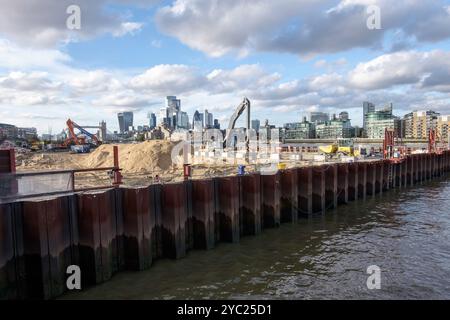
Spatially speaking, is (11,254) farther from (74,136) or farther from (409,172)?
(74,136)

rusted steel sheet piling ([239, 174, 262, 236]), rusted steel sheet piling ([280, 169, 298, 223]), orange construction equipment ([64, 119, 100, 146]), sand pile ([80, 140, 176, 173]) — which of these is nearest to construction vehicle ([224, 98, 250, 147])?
sand pile ([80, 140, 176, 173])

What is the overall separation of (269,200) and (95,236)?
836 cm

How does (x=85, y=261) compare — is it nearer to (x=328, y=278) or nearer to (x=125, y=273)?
(x=125, y=273)

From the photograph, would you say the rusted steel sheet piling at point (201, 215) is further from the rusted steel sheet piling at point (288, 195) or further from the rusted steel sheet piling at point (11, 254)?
the rusted steel sheet piling at point (11, 254)

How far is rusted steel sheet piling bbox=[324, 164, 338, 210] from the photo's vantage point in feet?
66.2

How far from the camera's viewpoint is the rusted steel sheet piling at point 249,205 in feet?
Answer: 47.2

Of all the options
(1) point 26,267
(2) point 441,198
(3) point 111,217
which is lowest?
(2) point 441,198

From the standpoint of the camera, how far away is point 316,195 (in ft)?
62.8

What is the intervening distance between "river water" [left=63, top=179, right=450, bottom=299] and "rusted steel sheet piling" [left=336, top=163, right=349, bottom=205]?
4.28m

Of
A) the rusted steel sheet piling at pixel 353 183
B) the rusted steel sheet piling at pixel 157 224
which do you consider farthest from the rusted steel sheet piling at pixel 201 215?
the rusted steel sheet piling at pixel 353 183

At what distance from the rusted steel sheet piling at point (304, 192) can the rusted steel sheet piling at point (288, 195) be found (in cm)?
82

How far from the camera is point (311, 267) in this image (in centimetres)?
1141
